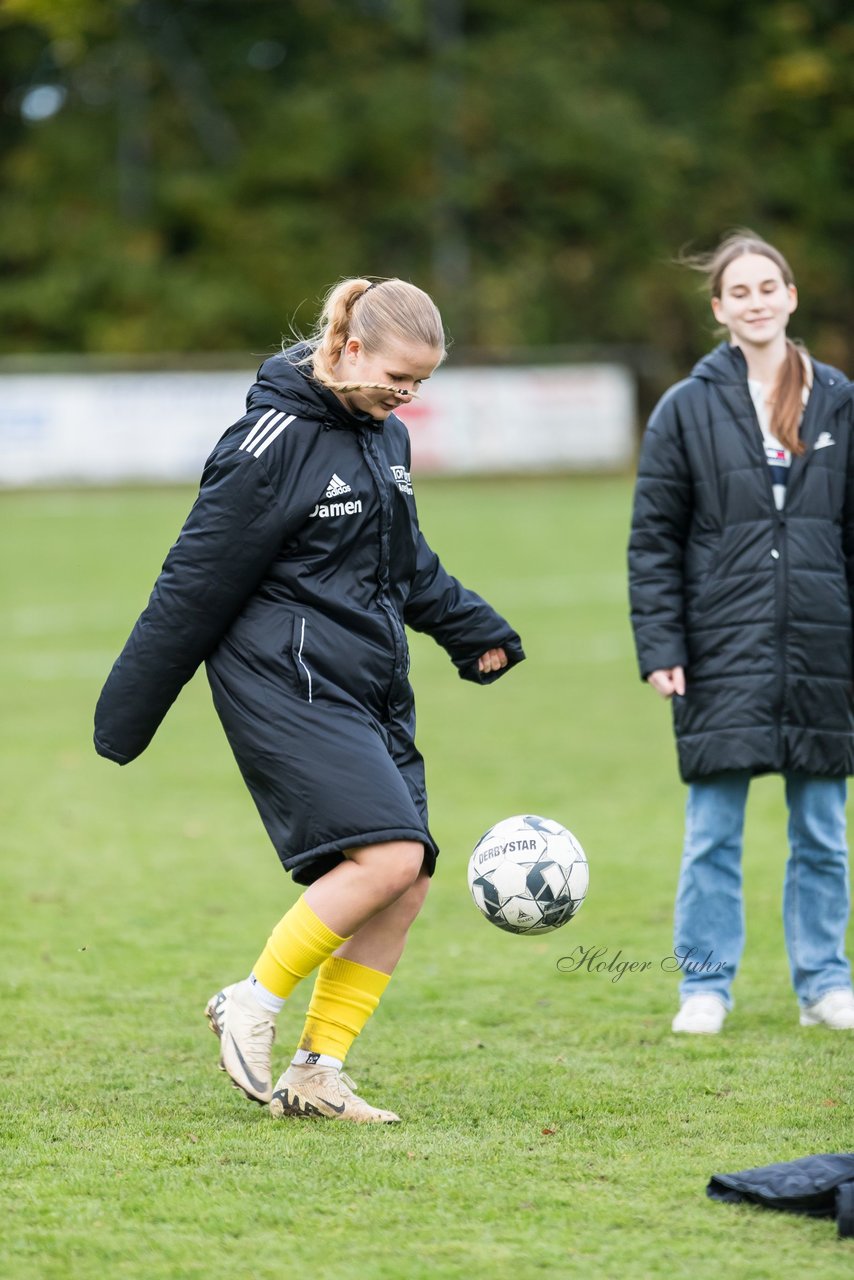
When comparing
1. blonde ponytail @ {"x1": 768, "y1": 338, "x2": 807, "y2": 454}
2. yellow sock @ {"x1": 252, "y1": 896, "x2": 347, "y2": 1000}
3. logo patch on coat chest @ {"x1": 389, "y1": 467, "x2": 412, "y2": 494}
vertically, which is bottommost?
yellow sock @ {"x1": 252, "y1": 896, "x2": 347, "y2": 1000}

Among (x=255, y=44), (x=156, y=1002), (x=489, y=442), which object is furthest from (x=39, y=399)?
(x=156, y=1002)

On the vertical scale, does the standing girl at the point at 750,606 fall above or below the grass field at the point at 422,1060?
Answer: above

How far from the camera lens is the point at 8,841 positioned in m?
7.70

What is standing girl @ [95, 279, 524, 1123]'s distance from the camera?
13.4 ft

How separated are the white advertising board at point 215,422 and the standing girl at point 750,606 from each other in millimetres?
23486

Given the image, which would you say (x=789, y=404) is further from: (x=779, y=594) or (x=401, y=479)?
(x=401, y=479)

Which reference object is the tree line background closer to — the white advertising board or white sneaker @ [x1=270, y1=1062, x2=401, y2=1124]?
the white advertising board

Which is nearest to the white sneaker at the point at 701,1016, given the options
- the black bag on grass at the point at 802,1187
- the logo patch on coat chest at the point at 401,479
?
the black bag on grass at the point at 802,1187

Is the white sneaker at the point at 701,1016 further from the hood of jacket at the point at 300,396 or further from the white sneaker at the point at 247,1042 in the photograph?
the hood of jacket at the point at 300,396

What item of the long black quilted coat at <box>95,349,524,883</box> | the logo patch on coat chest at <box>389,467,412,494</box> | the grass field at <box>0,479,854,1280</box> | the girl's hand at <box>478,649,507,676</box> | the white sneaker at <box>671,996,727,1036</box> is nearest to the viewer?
the grass field at <box>0,479,854,1280</box>

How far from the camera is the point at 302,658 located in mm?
4129

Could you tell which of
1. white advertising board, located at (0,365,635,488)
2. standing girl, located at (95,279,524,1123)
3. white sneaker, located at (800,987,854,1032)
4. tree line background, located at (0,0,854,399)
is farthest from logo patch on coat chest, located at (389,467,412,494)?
tree line background, located at (0,0,854,399)

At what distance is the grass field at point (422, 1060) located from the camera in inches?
134

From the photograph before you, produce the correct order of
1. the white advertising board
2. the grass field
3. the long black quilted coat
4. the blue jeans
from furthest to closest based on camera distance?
the white advertising board
the blue jeans
the long black quilted coat
the grass field
